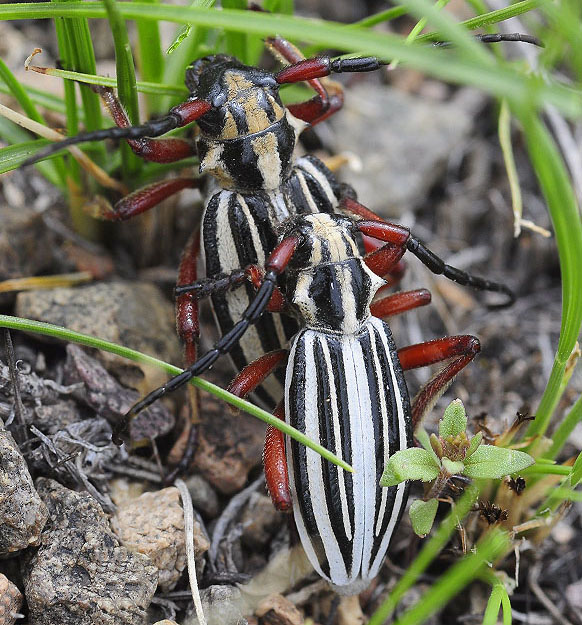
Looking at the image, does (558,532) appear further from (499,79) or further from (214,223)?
(499,79)

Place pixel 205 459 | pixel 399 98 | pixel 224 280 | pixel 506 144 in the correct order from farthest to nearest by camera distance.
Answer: pixel 399 98 → pixel 506 144 → pixel 205 459 → pixel 224 280

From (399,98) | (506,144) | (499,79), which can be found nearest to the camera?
(499,79)

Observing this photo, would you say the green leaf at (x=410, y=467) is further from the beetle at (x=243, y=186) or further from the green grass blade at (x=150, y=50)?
the green grass blade at (x=150, y=50)

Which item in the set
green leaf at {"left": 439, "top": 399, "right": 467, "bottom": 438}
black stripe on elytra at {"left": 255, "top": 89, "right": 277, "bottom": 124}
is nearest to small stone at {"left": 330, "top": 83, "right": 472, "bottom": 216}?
black stripe on elytra at {"left": 255, "top": 89, "right": 277, "bottom": 124}

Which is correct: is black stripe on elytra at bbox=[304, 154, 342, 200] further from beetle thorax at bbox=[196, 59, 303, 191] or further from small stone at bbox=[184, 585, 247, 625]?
small stone at bbox=[184, 585, 247, 625]

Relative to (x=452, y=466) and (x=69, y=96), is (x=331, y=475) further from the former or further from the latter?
(x=69, y=96)

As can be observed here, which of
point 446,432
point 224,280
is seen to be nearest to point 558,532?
point 446,432

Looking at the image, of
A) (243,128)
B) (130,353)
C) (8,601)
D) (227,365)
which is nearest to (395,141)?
(243,128)

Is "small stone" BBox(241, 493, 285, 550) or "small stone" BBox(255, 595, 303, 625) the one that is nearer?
"small stone" BBox(255, 595, 303, 625)
